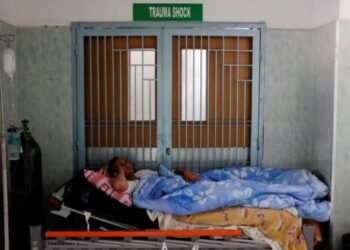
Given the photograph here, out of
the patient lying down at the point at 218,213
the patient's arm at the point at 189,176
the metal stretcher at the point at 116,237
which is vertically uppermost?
the patient's arm at the point at 189,176

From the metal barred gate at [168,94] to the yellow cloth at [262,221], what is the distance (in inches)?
34.9

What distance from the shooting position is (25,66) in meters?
3.43

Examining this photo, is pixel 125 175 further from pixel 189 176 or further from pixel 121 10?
pixel 121 10

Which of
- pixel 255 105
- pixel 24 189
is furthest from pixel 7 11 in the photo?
pixel 255 105

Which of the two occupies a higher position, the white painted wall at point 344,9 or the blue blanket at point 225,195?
the white painted wall at point 344,9

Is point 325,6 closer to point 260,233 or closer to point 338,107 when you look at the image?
point 338,107

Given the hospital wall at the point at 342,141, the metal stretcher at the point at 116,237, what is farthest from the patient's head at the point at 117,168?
the hospital wall at the point at 342,141

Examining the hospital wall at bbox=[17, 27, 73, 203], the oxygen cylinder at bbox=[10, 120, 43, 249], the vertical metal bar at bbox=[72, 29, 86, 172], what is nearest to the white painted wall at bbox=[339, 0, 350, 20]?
the vertical metal bar at bbox=[72, 29, 86, 172]

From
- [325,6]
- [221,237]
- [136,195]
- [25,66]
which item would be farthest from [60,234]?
[325,6]

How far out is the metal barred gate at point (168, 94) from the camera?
3.44m

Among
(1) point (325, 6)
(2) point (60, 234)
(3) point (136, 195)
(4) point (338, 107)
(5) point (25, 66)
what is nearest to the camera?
(2) point (60, 234)

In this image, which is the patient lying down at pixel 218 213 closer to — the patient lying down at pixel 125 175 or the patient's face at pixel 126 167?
the patient lying down at pixel 125 175

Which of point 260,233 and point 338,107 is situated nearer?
point 260,233

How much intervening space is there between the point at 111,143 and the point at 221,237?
52.9 inches
